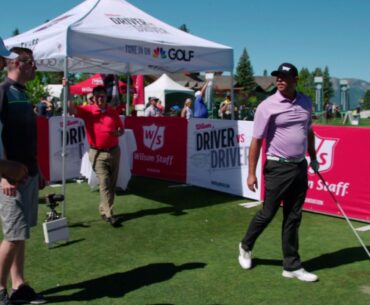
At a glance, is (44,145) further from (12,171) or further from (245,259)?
(12,171)

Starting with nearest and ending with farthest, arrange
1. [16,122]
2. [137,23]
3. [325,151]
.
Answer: [16,122] < [325,151] < [137,23]

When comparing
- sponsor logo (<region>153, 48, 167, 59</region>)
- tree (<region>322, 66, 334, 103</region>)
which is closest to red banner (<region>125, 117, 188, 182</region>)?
sponsor logo (<region>153, 48, 167, 59</region>)

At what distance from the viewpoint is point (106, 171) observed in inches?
270

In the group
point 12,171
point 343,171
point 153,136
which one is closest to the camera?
point 12,171

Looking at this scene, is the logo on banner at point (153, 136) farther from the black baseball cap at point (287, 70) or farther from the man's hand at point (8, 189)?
the man's hand at point (8, 189)

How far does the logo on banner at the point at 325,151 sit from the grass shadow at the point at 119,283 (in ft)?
10.3

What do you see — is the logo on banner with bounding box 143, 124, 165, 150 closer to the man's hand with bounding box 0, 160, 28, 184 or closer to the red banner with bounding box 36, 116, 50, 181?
the red banner with bounding box 36, 116, 50, 181

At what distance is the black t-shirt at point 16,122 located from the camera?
12.3ft

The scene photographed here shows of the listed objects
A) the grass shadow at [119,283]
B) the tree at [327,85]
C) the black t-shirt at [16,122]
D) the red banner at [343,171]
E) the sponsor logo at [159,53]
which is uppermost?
the tree at [327,85]

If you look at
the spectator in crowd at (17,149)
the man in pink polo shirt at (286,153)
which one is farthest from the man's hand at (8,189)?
the man in pink polo shirt at (286,153)

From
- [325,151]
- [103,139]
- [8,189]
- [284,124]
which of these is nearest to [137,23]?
[103,139]

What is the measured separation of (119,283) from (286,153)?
199 centimetres

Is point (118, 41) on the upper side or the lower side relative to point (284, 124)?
upper

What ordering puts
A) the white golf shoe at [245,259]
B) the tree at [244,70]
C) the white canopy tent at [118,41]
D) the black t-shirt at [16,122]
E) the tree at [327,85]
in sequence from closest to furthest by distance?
1. the black t-shirt at [16,122]
2. the white golf shoe at [245,259]
3. the white canopy tent at [118,41]
4. the tree at [244,70]
5. the tree at [327,85]
